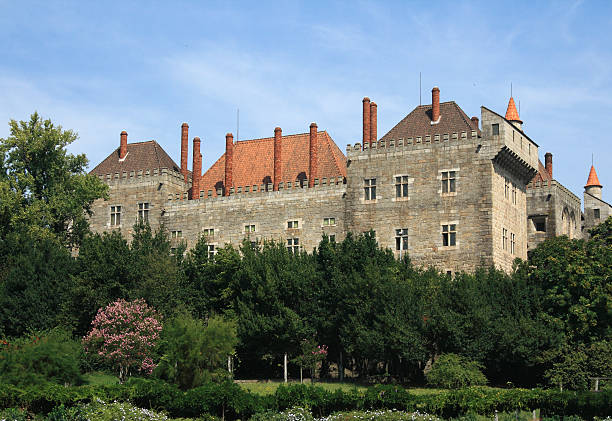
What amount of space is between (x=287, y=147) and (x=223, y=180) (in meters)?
4.82

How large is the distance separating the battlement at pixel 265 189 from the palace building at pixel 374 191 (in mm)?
73

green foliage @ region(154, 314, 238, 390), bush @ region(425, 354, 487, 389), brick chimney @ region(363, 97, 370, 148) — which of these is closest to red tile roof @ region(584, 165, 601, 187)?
brick chimney @ region(363, 97, 370, 148)

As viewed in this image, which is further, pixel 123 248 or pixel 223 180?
pixel 223 180

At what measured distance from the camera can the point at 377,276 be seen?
4294cm

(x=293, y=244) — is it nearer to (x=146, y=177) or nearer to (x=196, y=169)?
(x=196, y=169)

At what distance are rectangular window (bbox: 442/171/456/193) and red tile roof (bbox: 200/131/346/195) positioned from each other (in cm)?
703

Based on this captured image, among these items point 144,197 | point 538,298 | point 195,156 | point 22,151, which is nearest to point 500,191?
point 538,298

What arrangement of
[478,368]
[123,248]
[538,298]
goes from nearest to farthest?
1. [478,368]
2. [538,298]
3. [123,248]

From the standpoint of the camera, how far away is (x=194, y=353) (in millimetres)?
36000

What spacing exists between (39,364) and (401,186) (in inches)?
925

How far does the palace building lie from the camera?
47906 millimetres

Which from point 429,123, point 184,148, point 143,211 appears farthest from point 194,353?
point 184,148

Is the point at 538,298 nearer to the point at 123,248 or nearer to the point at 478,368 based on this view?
the point at 478,368

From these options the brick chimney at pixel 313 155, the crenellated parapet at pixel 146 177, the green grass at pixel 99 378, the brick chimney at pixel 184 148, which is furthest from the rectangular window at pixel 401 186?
the green grass at pixel 99 378
